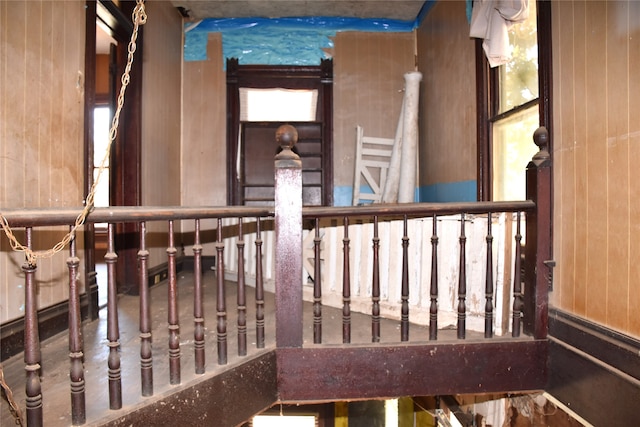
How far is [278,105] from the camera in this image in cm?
484

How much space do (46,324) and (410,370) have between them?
201cm

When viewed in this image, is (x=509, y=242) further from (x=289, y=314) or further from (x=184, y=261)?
(x=184, y=261)

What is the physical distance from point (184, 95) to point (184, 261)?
2.02 metres

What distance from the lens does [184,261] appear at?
188 inches

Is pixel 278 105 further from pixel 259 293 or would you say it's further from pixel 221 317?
pixel 221 317

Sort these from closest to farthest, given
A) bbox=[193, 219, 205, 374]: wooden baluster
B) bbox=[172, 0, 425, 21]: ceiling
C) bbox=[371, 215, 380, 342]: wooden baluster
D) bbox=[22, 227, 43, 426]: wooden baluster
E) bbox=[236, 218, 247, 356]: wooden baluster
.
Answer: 1. bbox=[22, 227, 43, 426]: wooden baluster
2. bbox=[193, 219, 205, 374]: wooden baluster
3. bbox=[236, 218, 247, 356]: wooden baluster
4. bbox=[371, 215, 380, 342]: wooden baluster
5. bbox=[172, 0, 425, 21]: ceiling

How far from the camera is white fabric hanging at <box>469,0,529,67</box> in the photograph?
2.26 meters

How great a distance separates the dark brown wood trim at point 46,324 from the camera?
1890mm

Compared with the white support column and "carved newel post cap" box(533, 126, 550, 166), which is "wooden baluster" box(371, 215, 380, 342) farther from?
the white support column

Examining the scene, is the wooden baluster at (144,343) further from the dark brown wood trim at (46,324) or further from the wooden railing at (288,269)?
the dark brown wood trim at (46,324)

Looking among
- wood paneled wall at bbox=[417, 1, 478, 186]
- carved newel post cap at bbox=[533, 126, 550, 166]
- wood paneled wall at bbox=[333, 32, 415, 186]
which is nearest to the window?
wood paneled wall at bbox=[417, 1, 478, 186]

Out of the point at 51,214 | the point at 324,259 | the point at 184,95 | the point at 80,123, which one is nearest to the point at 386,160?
the point at 324,259

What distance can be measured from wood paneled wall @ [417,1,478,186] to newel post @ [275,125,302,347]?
1.91 meters

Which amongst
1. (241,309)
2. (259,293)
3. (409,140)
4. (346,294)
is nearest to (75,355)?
(241,309)
